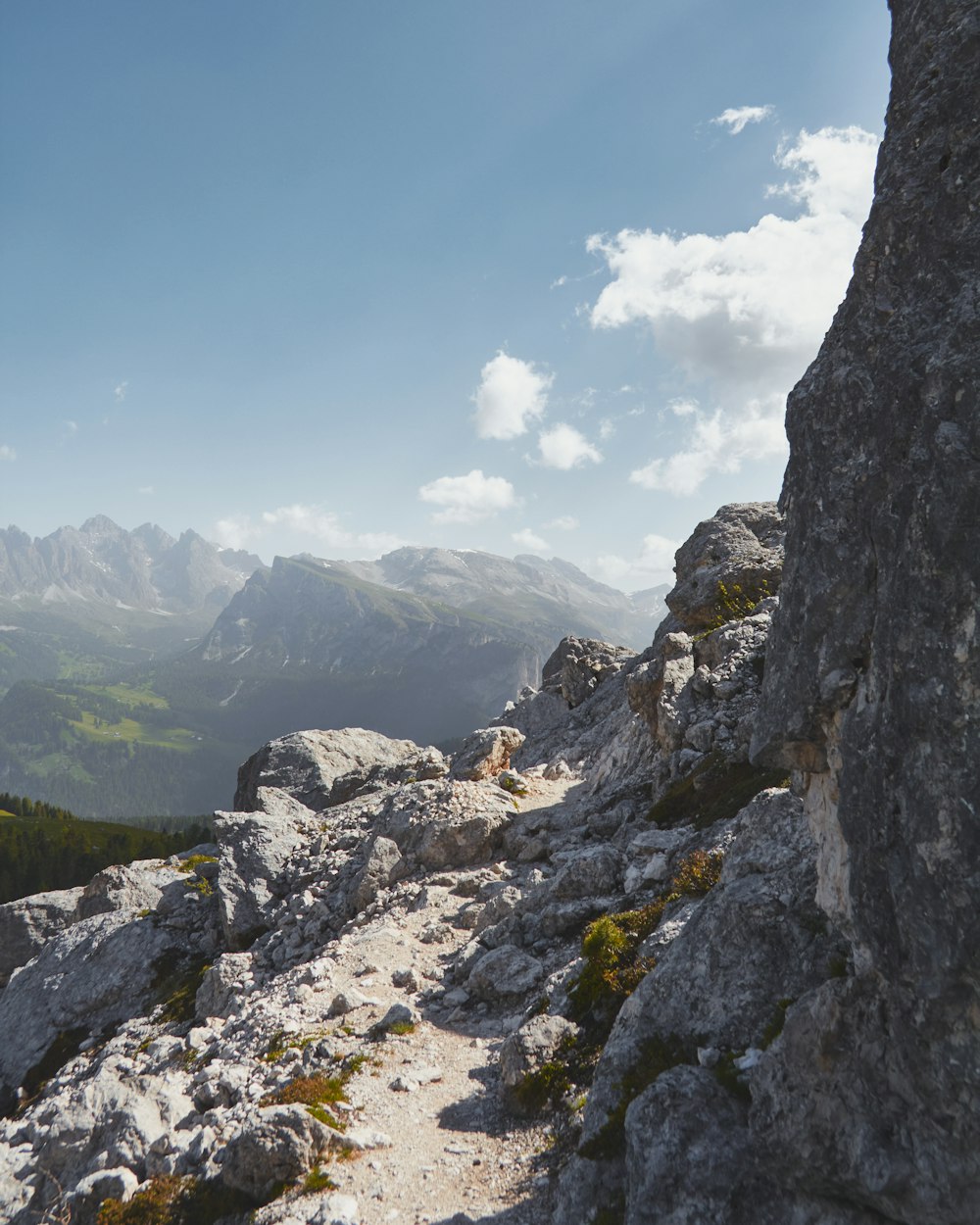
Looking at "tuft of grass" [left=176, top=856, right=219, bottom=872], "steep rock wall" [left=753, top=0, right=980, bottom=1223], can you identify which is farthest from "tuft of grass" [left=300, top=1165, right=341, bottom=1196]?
"tuft of grass" [left=176, top=856, right=219, bottom=872]

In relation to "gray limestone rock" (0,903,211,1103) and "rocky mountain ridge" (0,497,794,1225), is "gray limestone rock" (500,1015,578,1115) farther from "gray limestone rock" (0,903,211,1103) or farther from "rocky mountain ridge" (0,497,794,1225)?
"gray limestone rock" (0,903,211,1103)

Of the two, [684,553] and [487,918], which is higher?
[684,553]

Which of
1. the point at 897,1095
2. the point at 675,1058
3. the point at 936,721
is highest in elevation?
the point at 936,721

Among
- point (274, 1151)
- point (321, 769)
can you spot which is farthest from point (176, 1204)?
point (321, 769)

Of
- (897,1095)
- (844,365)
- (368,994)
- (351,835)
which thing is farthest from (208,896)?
(844,365)

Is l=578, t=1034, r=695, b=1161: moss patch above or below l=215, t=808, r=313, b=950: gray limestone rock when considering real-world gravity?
above

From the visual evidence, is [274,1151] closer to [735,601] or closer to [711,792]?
[711,792]

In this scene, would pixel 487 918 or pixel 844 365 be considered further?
pixel 487 918

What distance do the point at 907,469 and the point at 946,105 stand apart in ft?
21.3

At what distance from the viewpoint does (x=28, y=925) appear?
5253 centimetres

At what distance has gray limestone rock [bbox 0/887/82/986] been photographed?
169 ft

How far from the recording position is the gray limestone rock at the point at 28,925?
51.6 m

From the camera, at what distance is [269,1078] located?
18422 millimetres

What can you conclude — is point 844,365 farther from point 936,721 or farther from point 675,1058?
point 675,1058
